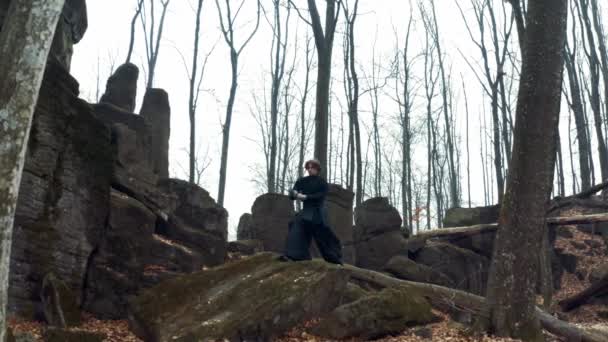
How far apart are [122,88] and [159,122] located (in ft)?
4.71

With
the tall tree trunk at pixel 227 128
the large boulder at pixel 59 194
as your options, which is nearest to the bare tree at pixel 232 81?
the tall tree trunk at pixel 227 128

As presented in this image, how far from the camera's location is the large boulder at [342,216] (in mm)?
14820

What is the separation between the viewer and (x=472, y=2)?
24.9 meters

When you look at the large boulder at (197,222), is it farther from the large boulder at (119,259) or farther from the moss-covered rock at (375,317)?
the moss-covered rock at (375,317)

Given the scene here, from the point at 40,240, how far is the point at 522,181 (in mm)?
7001

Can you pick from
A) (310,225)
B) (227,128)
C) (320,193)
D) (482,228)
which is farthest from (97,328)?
(227,128)

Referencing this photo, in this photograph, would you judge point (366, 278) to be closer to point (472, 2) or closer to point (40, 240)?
point (40, 240)

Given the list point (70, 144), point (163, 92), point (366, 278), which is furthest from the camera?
point (163, 92)

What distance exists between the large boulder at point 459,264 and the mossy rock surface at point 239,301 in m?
7.68

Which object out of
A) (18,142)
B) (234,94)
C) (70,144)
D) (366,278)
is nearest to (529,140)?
(366,278)

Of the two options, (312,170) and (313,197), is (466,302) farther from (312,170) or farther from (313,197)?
(312,170)

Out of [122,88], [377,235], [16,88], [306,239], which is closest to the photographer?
[16,88]

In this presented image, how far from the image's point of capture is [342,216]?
49.2 feet

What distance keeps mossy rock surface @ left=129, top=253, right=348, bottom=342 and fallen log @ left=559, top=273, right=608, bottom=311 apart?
718 cm
